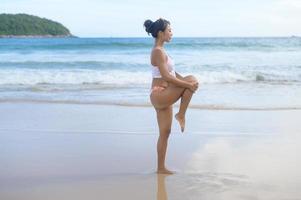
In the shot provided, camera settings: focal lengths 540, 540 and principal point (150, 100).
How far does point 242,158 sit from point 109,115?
3680 mm

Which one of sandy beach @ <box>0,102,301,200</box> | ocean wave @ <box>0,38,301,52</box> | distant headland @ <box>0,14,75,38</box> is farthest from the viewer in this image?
distant headland @ <box>0,14,75,38</box>

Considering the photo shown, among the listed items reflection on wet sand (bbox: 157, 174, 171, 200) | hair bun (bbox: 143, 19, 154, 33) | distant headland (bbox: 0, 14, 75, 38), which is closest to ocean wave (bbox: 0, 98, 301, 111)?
reflection on wet sand (bbox: 157, 174, 171, 200)

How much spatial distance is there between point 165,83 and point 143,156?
1235mm

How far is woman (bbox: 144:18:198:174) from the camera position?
5.04 metres

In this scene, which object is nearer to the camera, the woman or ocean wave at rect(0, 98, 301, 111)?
the woman

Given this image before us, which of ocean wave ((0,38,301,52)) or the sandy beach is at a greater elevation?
ocean wave ((0,38,301,52))

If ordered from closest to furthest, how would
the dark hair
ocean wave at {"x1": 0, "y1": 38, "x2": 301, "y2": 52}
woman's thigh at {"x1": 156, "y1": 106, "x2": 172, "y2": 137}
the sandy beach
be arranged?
the sandy beach
the dark hair
woman's thigh at {"x1": 156, "y1": 106, "x2": 172, "y2": 137}
ocean wave at {"x1": 0, "y1": 38, "x2": 301, "y2": 52}

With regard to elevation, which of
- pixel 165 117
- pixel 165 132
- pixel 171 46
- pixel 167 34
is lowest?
pixel 165 132

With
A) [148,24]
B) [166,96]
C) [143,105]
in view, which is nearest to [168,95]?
[166,96]

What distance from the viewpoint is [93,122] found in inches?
332

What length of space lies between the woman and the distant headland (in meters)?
90.2

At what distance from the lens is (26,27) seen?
97.9 meters

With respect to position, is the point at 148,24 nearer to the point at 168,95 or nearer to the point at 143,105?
the point at 168,95

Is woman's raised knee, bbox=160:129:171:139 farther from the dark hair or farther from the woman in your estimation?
the dark hair
